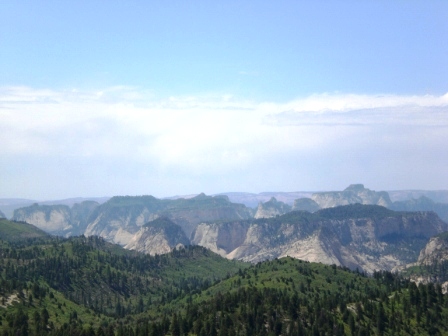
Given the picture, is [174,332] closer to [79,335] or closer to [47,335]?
[79,335]

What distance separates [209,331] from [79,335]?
145 ft

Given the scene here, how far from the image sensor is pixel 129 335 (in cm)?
19912

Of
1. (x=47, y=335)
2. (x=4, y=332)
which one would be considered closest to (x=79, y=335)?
(x=47, y=335)

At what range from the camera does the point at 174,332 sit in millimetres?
198250

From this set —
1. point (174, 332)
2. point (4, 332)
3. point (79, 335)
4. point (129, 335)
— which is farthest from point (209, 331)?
point (4, 332)

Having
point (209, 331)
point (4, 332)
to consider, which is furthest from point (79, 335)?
point (209, 331)

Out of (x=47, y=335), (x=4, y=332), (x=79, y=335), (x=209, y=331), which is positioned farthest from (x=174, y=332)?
(x=4, y=332)

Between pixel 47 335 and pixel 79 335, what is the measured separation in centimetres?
1289

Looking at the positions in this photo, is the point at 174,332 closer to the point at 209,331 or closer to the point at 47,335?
the point at 209,331

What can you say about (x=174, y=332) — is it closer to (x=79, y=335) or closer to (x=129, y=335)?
(x=129, y=335)

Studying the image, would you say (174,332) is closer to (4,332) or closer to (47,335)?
(47,335)

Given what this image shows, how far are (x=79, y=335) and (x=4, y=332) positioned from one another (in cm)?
2766

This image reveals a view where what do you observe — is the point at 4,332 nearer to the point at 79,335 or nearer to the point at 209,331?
the point at 79,335

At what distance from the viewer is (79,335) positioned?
194500 millimetres
